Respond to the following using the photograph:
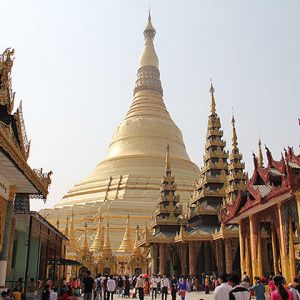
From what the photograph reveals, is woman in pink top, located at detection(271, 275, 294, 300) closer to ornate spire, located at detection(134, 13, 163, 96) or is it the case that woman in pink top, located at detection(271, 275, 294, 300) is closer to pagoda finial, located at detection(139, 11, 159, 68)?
ornate spire, located at detection(134, 13, 163, 96)

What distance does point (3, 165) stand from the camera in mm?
12141

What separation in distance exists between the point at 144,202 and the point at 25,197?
105 feet

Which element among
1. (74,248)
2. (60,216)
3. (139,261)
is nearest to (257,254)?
(139,261)

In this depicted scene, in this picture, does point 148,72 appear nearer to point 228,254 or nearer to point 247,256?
point 228,254

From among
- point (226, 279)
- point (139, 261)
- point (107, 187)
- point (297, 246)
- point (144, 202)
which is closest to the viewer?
point (226, 279)

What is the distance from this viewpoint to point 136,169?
53.2m

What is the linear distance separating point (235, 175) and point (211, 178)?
245cm

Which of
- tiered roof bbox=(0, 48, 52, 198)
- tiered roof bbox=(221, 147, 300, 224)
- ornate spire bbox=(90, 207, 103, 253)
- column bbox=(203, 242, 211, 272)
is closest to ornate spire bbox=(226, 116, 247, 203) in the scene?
column bbox=(203, 242, 211, 272)

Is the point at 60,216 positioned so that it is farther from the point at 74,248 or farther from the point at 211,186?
the point at 211,186

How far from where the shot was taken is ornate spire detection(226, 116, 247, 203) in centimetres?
3000

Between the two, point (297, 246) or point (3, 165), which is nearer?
point (3, 165)

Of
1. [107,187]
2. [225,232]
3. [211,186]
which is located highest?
[107,187]

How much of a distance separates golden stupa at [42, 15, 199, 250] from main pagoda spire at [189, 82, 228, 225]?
13947mm

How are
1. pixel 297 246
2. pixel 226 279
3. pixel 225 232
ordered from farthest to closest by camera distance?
pixel 225 232
pixel 297 246
pixel 226 279
